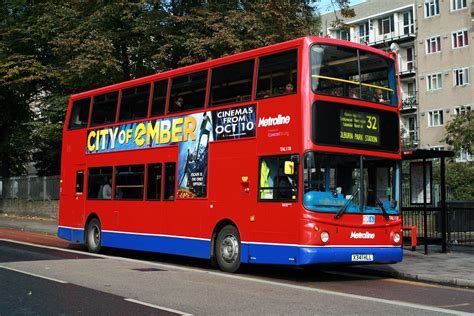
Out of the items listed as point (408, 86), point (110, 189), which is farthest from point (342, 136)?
point (408, 86)

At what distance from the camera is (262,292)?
32.4 ft

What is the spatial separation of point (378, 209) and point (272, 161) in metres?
2.30

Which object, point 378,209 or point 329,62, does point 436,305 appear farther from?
point 329,62

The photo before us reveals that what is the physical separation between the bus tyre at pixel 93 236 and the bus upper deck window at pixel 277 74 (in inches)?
288

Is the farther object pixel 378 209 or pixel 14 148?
pixel 14 148

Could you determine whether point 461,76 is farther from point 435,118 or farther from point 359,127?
point 359,127

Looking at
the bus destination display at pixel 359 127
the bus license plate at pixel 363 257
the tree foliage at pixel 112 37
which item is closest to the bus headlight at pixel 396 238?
the bus license plate at pixel 363 257

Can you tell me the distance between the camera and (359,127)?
11617mm

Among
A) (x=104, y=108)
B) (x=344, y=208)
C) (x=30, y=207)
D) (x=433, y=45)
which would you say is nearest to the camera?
(x=344, y=208)

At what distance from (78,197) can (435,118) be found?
4022 centimetres

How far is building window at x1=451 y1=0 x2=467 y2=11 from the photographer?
157 ft

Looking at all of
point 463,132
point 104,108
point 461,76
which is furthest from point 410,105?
point 104,108

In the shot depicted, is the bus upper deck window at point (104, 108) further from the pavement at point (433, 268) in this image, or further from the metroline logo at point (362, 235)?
the metroline logo at point (362, 235)

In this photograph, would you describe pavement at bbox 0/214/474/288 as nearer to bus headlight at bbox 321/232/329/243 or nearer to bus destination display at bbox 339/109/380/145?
bus headlight at bbox 321/232/329/243
